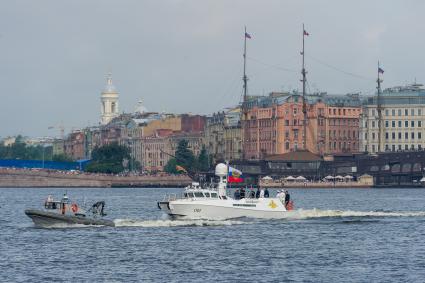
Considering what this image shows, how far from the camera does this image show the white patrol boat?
8212 centimetres

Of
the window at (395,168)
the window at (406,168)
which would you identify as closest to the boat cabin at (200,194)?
the window at (406,168)

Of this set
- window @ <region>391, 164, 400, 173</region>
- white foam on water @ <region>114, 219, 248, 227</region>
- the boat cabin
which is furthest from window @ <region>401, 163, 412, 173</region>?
white foam on water @ <region>114, 219, 248, 227</region>

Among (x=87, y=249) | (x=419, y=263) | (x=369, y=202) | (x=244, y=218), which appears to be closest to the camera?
(x=419, y=263)

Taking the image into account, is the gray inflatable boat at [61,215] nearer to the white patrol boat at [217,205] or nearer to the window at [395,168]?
the white patrol boat at [217,205]

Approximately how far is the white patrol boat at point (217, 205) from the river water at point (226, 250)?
70 centimetres

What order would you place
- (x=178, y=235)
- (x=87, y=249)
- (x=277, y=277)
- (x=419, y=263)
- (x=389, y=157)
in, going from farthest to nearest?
(x=389, y=157) < (x=178, y=235) < (x=87, y=249) < (x=419, y=263) < (x=277, y=277)

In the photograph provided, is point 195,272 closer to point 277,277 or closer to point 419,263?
point 277,277

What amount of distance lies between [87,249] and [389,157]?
13077 centimetres

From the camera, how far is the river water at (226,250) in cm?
5778

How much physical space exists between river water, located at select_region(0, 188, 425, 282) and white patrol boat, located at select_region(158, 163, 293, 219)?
0.70 meters

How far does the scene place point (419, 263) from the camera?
61.3m

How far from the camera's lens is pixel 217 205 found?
270ft

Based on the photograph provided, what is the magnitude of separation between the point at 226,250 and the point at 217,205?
15.4 metres

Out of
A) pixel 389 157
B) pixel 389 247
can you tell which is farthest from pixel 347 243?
pixel 389 157
